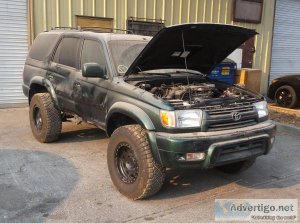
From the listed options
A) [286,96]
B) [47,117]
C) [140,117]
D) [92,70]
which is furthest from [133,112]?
[286,96]

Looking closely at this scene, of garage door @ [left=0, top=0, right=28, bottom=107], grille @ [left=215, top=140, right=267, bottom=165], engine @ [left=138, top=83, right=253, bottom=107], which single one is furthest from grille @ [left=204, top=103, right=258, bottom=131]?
garage door @ [left=0, top=0, right=28, bottom=107]

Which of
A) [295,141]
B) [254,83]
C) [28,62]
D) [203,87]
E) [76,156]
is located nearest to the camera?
[203,87]

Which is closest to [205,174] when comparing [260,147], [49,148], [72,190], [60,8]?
[260,147]

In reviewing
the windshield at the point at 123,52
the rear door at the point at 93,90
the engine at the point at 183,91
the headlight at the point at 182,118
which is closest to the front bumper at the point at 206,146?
Result: the headlight at the point at 182,118

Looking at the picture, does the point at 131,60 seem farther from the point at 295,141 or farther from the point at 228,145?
the point at 295,141

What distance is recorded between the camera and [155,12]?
35.0 ft

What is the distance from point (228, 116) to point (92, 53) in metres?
2.24

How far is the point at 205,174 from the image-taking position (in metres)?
5.08

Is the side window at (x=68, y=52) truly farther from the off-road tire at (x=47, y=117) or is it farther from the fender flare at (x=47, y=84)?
the off-road tire at (x=47, y=117)

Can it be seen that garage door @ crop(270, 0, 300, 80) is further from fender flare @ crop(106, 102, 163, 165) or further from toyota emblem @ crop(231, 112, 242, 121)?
fender flare @ crop(106, 102, 163, 165)

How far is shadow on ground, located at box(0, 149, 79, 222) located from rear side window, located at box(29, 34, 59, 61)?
1.72 m

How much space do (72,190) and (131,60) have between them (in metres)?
1.90

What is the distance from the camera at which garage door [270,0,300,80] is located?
1472 cm

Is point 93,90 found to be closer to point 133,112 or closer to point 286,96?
point 133,112
